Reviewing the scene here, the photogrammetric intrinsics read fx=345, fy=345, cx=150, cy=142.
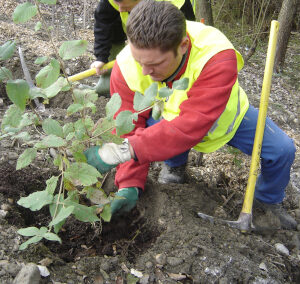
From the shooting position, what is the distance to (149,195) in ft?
7.12

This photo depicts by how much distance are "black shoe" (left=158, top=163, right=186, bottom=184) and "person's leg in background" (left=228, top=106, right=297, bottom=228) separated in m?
0.43

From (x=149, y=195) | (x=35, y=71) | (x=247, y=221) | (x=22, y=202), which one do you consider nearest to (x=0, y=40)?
(x=35, y=71)

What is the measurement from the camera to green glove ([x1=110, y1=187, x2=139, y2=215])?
196cm

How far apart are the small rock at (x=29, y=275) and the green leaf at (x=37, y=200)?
0.23 metres

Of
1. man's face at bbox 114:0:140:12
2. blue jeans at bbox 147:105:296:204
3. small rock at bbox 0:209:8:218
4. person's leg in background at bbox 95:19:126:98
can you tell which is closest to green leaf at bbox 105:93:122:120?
small rock at bbox 0:209:8:218

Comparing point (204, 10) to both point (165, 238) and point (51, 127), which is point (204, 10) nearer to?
point (165, 238)

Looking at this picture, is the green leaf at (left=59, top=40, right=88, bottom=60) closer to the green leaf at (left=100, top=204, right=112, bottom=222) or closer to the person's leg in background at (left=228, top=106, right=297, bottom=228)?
the green leaf at (left=100, top=204, right=112, bottom=222)

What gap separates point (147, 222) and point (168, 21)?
1.09 meters

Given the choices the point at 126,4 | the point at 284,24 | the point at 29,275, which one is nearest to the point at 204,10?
the point at 284,24

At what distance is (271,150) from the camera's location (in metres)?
2.16

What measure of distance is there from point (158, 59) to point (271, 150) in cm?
99

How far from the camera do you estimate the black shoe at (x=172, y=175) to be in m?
2.47

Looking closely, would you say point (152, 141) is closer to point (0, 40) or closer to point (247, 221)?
point (247, 221)

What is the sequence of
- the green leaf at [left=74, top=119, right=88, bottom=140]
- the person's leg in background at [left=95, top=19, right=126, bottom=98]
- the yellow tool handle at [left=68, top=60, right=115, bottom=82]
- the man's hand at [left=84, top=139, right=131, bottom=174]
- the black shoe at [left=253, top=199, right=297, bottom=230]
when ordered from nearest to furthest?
the green leaf at [left=74, top=119, right=88, bottom=140] → the man's hand at [left=84, top=139, right=131, bottom=174] → the black shoe at [left=253, top=199, right=297, bottom=230] → the yellow tool handle at [left=68, top=60, right=115, bottom=82] → the person's leg in background at [left=95, top=19, right=126, bottom=98]
